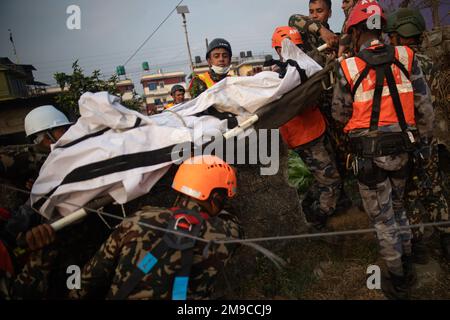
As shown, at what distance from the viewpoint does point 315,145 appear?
356 centimetres

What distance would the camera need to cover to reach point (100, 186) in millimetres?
2342

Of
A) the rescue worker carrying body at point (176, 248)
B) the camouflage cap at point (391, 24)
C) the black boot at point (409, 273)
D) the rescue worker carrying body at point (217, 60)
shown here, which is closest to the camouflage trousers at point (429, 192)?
the black boot at point (409, 273)

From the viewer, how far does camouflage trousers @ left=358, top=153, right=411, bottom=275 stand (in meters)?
2.73

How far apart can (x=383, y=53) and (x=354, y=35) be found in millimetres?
425

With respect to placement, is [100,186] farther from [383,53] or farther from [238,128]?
[383,53]

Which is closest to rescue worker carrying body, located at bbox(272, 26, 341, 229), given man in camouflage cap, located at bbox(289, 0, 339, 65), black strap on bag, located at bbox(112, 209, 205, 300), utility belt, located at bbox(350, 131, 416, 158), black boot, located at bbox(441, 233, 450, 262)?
man in camouflage cap, located at bbox(289, 0, 339, 65)

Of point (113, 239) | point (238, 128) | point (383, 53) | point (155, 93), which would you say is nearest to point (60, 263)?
point (113, 239)

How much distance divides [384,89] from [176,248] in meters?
2.21

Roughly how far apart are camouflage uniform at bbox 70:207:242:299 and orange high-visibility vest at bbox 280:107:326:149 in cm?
161

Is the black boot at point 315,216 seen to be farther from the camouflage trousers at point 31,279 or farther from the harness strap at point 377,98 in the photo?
the camouflage trousers at point 31,279

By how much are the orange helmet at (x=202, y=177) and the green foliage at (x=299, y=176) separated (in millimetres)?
2506

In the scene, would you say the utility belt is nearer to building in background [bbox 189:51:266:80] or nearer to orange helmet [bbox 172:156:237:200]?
orange helmet [bbox 172:156:237:200]

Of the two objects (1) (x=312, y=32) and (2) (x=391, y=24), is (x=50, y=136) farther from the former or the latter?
(2) (x=391, y=24)

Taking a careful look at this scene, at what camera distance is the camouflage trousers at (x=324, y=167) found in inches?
141
